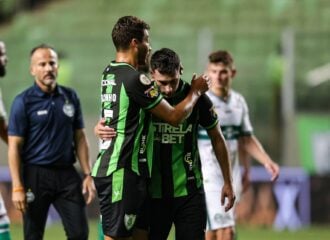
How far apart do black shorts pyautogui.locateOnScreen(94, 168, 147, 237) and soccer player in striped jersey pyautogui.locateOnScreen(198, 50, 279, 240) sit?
250 cm

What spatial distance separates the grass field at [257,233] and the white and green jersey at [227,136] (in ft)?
12.9

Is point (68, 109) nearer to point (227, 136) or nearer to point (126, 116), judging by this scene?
point (227, 136)

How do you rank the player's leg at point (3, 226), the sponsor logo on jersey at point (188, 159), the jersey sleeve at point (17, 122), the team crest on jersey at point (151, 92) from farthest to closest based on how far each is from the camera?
the jersey sleeve at point (17, 122), the player's leg at point (3, 226), the sponsor logo on jersey at point (188, 159), the team crest on jersey at point (151, 92)

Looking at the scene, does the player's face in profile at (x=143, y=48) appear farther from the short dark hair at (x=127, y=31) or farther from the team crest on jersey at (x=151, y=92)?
the team crest on jersey at (x=151, y=92)

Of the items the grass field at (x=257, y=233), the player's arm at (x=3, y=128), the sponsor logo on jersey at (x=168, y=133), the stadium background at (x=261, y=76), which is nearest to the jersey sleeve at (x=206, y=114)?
the sponsor logo on jersey at (x=168, y=133)

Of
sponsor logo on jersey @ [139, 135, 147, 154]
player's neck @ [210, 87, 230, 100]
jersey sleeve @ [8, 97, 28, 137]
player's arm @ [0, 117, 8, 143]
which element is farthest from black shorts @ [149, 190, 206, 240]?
player's neck @ [210, 87, 230, 100]

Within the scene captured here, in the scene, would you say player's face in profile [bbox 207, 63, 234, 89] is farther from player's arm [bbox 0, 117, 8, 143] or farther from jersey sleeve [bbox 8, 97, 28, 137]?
player's arm [bbox 0, 117, 8, 143]

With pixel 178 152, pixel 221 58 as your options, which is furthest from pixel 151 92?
pixel 221 58

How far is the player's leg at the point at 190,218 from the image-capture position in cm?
691

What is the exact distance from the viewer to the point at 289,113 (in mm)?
15812

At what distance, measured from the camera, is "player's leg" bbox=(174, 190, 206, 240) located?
6.91 m

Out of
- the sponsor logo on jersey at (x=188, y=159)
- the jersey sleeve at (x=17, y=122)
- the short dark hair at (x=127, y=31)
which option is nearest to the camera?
the short dark hair at (x=127, y=31)

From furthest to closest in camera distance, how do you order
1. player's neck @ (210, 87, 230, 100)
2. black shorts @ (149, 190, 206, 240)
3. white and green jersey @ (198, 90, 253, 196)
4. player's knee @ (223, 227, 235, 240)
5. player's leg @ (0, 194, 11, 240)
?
player's neck @ (210, 87, 230, 100) → white and green jersey @ (198, 90, 253, 196) → player's knee @ (223, 227, 235, 240) → player's leg @ (0, 194, 11, 240) → black shorts @ (149, 190, 206, 240)

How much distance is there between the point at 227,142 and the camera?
920 centimetres
